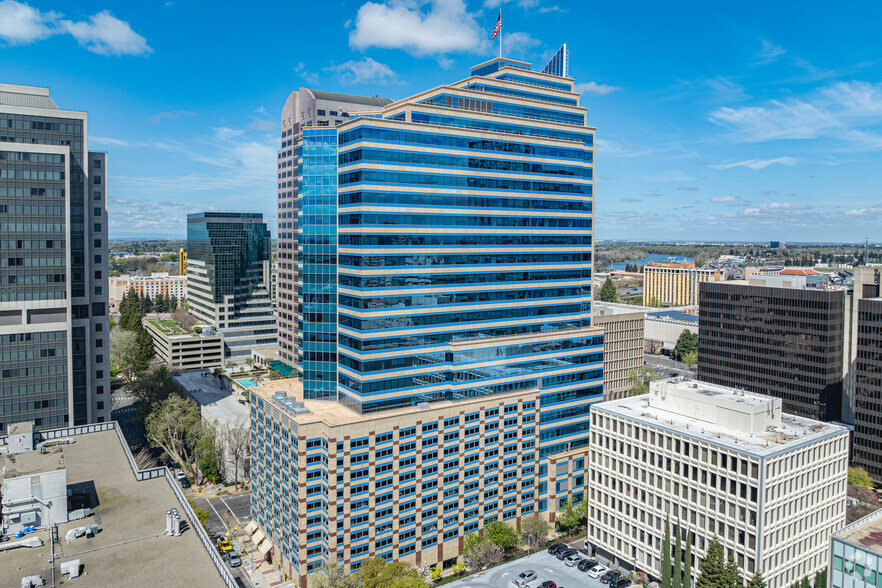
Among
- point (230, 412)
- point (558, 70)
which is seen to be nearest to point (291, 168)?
point (230, 412)

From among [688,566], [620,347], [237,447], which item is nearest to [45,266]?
[237,447]

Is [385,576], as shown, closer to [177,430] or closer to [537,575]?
[537,575]

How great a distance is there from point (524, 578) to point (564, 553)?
11522mm

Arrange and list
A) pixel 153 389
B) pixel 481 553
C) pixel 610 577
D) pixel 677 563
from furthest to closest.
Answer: pixel 153 389, pixel 481 553, pixel 610 577, pixel 677 563

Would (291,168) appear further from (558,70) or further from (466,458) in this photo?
(466,458)

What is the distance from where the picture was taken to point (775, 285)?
164625 mm

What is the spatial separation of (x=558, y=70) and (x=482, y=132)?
32.7m

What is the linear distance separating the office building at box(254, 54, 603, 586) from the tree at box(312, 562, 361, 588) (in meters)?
1.79

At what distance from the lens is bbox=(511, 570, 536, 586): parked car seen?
9062cm

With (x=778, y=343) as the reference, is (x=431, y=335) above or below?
above

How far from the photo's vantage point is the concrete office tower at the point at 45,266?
10731 centimetres

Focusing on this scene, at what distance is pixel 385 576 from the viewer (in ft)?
260

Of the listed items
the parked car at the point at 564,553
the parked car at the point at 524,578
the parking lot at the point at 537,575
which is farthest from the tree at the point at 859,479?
the parked car at the point at 524,578

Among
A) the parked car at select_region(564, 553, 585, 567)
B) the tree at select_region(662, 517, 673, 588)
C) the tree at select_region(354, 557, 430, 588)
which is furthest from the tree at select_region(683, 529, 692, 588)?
the tree at select_region(354, 557, 430, 588)
